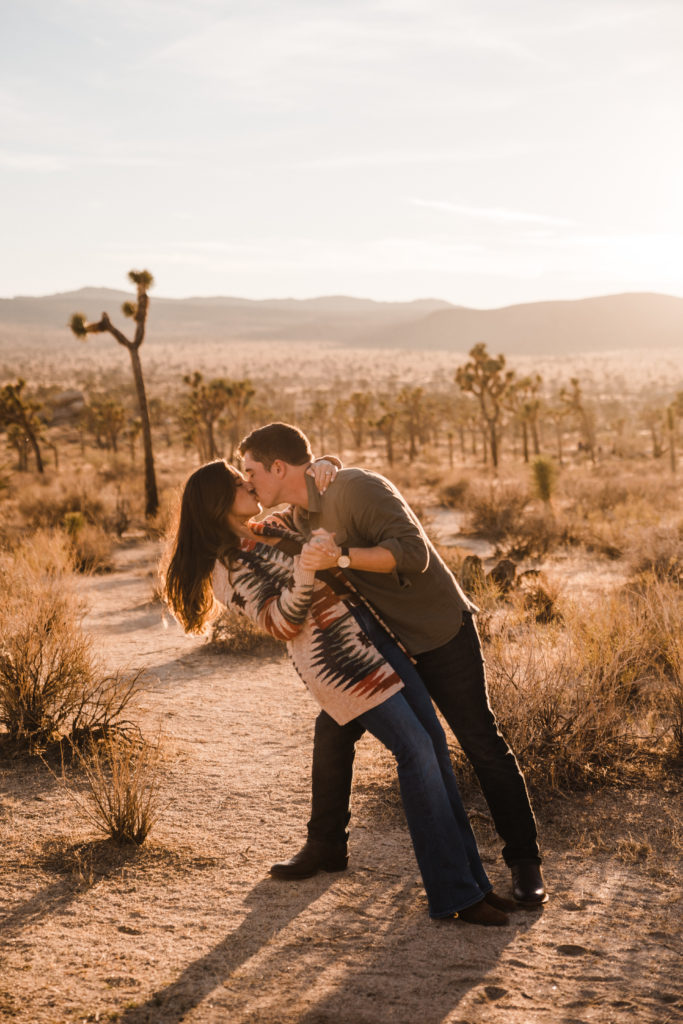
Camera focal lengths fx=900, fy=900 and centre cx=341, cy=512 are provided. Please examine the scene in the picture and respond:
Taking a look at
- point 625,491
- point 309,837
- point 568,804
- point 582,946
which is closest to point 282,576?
point 309,837

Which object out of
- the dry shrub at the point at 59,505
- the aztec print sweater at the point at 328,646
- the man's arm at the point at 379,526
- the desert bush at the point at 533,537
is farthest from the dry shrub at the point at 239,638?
the dry shrub at the point at 59,505

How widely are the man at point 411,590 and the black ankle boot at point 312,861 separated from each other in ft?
2.12

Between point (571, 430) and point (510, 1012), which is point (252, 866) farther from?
point (571, 430)

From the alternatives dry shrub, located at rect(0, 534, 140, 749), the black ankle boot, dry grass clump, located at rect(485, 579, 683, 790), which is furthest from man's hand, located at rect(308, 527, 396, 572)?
dry shrub, located at rect(0, 534, 140, 749)

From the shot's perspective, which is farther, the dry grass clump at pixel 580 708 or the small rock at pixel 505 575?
the small rock at pixel 505 575

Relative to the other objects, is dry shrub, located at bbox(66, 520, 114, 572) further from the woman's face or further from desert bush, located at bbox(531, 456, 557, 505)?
the woman's face

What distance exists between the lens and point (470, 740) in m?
3.48

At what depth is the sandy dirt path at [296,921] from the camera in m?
2.99

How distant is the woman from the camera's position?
10.6 ft

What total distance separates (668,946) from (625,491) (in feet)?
54.8

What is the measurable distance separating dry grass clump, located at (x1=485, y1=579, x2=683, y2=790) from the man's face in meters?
2.18

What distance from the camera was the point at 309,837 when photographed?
13.1 feet

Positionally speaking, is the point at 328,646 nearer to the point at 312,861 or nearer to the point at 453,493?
the point at 312,861

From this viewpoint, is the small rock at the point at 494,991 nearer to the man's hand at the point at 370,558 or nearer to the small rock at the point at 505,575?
the man's hand at the point at 370,558
